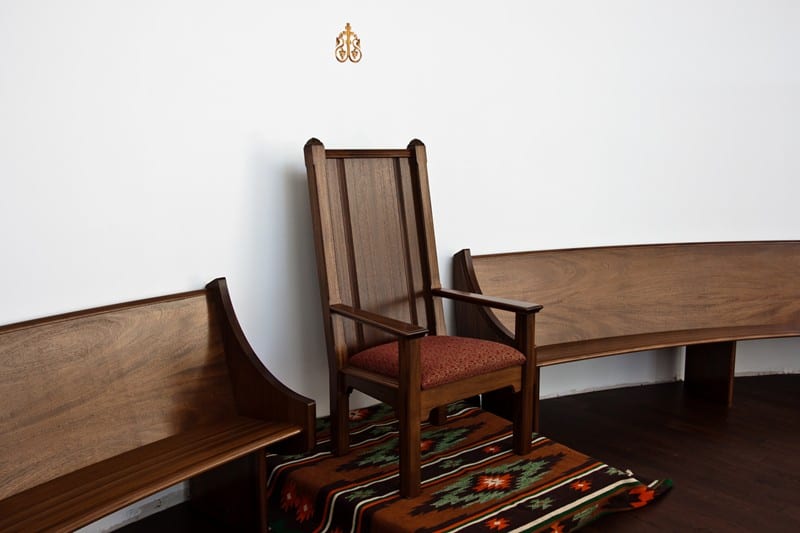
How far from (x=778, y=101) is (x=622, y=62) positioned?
0.95 m

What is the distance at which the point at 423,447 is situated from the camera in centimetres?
278

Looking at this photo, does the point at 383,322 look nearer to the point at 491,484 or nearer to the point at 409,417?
the point at 409,417

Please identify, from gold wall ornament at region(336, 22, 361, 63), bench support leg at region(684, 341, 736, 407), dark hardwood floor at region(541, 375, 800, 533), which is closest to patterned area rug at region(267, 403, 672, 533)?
dark hardwood floor at region(541, 375, 800, 533)

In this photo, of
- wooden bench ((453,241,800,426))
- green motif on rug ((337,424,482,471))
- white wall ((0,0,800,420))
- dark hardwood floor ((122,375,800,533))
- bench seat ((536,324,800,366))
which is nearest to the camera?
white wall ((0,0,800,420))

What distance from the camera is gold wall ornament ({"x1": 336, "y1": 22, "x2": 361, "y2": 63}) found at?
119 inches

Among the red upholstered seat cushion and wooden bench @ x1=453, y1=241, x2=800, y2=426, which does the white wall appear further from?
the red upholstered seat cushion

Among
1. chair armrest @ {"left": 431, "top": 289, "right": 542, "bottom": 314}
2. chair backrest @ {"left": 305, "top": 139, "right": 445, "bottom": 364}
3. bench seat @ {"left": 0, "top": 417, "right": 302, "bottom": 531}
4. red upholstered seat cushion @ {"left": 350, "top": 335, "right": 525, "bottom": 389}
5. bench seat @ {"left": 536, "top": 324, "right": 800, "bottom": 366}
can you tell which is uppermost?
chair backrest @ {"left": 305, "top": 139, "right": 445, "bottom": 364}

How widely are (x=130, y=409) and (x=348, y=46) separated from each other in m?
1.63

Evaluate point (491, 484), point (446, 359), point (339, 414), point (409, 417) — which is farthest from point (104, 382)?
point (491, 484)

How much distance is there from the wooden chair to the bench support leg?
127 centimetres

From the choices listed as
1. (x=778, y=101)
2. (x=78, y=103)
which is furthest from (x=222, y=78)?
(x=778, y=101)

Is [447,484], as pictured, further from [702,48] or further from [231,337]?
[702,48]

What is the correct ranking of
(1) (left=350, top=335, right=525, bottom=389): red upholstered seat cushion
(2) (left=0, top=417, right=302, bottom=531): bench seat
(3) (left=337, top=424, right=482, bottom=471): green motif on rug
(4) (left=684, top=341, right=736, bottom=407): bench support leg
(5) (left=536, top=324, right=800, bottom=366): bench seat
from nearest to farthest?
(2) (left=0, top=417, right=302, bottom=531): bench seat
(1) (left=350, top=335, right=525, bottom=389): red upholstered seat cushion
(3) (left=337, top=424, right=482, bottom=471): green motif on rug
(5) (left=536, top=324, right=800, bottom=366): bench seat
(4) (left=684, top=341, right=736, bottom=407): bench support leg

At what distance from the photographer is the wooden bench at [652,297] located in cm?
338
